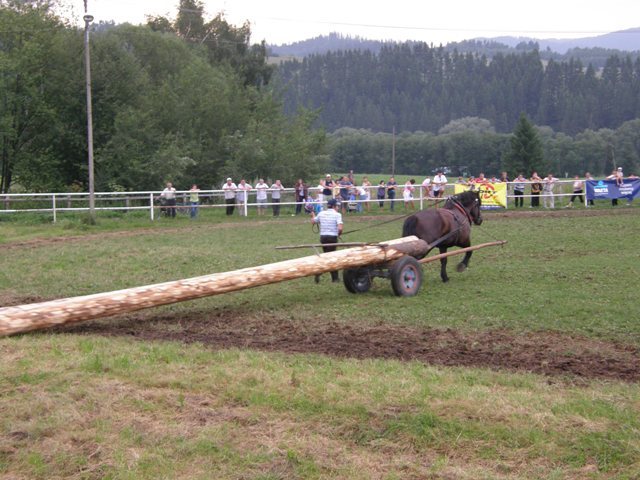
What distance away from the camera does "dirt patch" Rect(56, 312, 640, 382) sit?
8.79 metres

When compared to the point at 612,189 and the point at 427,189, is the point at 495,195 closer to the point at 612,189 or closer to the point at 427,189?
the point at 427,189

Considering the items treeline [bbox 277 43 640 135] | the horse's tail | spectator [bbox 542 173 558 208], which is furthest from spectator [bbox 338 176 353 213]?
treeline [bbox 277 43 640 135]

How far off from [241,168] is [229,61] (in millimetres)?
15998

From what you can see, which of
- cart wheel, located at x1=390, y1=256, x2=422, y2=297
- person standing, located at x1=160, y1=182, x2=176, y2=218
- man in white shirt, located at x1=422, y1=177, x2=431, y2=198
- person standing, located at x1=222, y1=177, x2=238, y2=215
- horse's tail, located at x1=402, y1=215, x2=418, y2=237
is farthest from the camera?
man in white shirt, located at x1=422, y1=177, x2=431, y2=198

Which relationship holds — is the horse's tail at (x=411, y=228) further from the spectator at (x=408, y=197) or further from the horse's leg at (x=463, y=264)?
the spectator at (x=408, y=197)

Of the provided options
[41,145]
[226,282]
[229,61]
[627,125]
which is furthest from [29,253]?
[627,125]

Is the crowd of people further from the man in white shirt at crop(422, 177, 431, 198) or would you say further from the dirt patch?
the dirt patch

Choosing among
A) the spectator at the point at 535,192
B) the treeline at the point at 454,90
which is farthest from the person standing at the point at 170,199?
the treeline at the point at 454,90

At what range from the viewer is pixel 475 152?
115125 millimetres

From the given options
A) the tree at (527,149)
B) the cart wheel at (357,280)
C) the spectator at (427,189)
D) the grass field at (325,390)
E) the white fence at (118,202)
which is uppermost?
the tree at (527,149)

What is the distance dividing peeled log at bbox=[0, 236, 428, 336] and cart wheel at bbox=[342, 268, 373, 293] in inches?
18.5

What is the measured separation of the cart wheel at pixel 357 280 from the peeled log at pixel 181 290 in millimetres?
470

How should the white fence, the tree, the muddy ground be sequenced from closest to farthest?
1. the muddy ground
2. the white fence
3. the tree

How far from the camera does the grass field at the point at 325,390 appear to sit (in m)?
6.11
